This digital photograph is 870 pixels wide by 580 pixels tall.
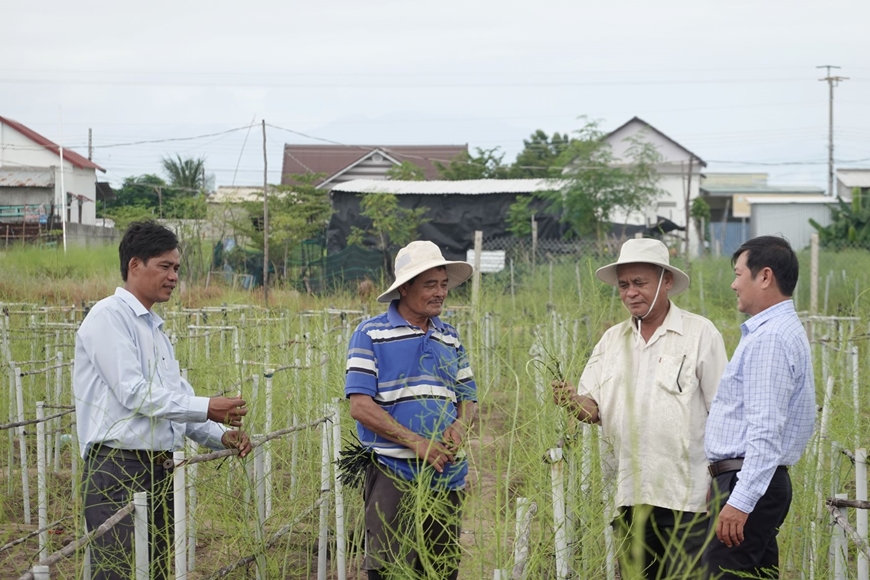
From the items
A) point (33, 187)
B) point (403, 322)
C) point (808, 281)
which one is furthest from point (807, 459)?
point (33, 187)

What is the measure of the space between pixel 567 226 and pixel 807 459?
541 inches

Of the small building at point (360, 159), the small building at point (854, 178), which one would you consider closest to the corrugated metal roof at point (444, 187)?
the small building at point (360, 159)

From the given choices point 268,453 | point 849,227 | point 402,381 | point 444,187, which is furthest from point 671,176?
point 402,381

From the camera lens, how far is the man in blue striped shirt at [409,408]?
9.32 ft

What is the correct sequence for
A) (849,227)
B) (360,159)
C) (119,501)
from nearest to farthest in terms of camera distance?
(119,501) < (849,227) < (360,159)

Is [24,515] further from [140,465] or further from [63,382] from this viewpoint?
[140,465]

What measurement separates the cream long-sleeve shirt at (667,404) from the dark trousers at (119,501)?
1327mm

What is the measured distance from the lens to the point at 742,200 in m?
35.7

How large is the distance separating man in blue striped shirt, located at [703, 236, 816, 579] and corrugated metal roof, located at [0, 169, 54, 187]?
71.6ft

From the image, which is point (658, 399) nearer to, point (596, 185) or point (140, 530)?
point (140, 530)

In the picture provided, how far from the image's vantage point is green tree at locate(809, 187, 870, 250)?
55.5 ft

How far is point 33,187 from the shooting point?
73.5 ft

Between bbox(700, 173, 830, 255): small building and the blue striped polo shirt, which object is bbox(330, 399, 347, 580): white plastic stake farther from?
bbox(700, 173, 830, 255): small building

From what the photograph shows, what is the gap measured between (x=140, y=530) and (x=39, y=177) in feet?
75.5
